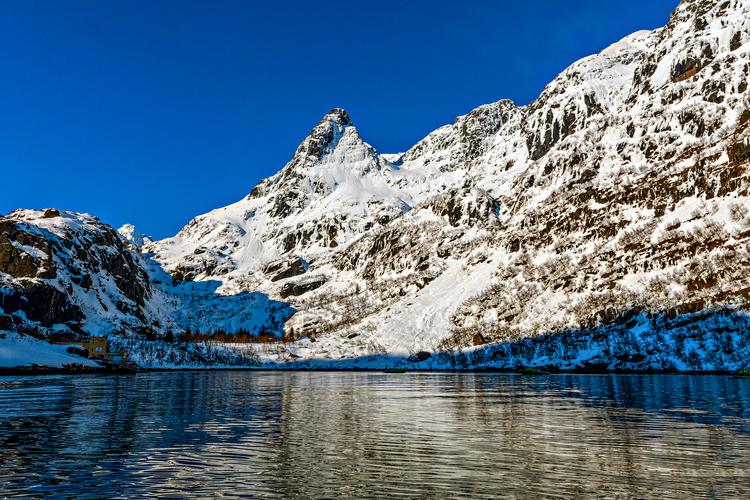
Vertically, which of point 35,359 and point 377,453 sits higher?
point 35,359

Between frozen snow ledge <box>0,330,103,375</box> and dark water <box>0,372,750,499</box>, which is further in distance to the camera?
frozen snow ledge <box>0,330,103,375</box>

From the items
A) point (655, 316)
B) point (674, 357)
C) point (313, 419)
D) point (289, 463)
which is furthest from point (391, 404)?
point (655, 316)

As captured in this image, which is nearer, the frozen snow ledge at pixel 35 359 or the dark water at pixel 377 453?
the dark water at pixel 377 453

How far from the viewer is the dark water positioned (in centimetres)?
2038

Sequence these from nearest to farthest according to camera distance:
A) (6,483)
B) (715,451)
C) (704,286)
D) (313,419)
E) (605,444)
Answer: (6,483), (715,451), (605,444), (313,419), (704,286)

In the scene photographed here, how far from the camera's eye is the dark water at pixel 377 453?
20375 millimetres

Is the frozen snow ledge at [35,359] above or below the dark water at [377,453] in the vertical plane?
above

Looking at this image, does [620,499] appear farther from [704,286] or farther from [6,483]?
[704,286]

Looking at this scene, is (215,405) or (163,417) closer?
(163,417)

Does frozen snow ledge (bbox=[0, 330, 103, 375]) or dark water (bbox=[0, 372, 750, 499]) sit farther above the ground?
frozen snow ledge (bbox=[0, 330, 103, 375])

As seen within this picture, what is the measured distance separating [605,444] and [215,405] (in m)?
39.5

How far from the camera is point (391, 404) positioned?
58906 mm

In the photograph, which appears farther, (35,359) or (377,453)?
(35,359)

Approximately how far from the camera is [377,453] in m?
28.0
